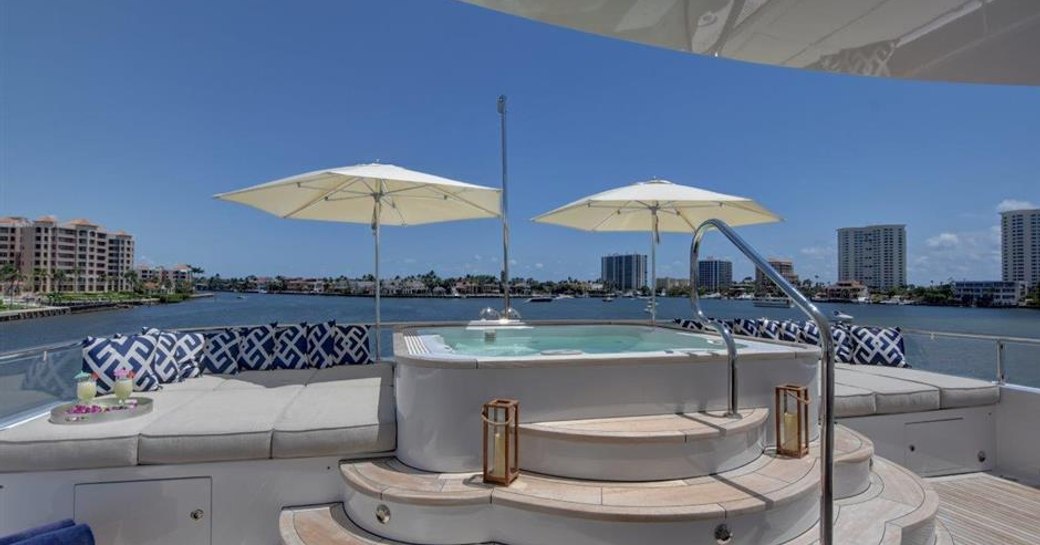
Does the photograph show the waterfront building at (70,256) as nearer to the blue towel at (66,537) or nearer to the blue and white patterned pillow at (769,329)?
the blue towel at (66,537)

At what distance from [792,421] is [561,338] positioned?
7.95 feet

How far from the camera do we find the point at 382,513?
224 centimetres

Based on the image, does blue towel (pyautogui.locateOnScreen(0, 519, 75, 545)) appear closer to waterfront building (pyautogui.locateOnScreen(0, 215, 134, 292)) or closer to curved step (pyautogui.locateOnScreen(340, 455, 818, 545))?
curved step (pyautogui.locateOnScreen(340, 455, 818, 545))

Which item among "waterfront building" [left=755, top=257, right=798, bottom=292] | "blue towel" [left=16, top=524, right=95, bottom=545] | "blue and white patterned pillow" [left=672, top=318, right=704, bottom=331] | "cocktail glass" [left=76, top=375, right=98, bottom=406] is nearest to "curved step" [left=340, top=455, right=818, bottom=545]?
"waterfront building" [left=755, top=257, right=798, bottom=292]

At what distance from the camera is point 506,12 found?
4.49 ft

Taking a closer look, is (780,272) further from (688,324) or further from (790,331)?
(790,331)

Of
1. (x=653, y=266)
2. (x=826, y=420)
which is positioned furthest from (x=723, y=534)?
(x=653, y=266)

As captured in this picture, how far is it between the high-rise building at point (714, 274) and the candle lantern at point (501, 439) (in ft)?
4.96

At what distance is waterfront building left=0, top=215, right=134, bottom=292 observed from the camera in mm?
47075

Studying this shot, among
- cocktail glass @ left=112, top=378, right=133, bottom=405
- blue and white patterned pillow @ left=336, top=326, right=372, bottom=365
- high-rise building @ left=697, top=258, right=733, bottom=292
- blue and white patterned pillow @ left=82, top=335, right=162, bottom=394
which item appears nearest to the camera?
cocktail glass @ left=112, top=378, right=133, bottom=405

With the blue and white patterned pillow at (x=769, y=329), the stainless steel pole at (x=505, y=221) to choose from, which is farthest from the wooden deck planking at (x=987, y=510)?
the stainless steel pole at (x=505, y=221)

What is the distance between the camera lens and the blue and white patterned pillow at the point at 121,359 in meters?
3.32

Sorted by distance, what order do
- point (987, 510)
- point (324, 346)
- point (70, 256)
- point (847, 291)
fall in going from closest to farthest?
1. point (987, 510)
2. point (324, 346)
3. point (847, 291)
4. point (70, 256)

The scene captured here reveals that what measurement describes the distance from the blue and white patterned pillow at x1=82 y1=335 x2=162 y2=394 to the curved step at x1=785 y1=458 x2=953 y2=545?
4.10 metres
